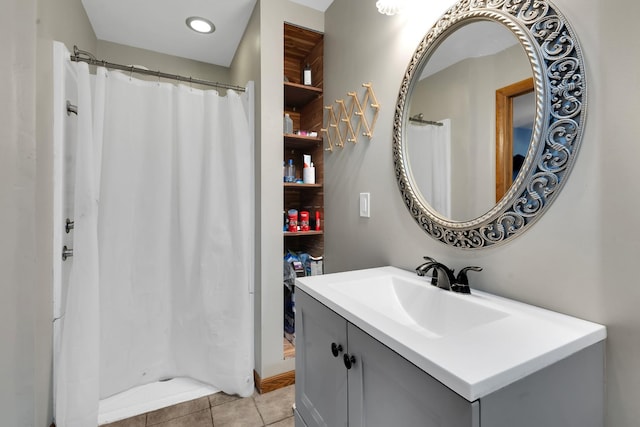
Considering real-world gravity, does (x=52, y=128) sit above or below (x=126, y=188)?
above

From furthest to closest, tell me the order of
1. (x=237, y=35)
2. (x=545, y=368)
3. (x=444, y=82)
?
(x=237, y=35) < (x=444, y=82) < (x=545, y=368)

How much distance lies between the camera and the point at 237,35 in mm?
2158

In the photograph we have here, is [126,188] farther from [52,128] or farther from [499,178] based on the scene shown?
[499,178]

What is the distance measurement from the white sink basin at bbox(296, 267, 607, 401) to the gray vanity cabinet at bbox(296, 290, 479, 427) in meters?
0.03

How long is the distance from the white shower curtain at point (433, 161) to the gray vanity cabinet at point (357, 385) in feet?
2.00

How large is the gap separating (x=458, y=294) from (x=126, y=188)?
181 cm

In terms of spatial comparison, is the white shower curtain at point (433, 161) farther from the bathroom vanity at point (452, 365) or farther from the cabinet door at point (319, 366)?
the cabinet door at point (319, 366)

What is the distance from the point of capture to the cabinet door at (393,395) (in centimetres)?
51

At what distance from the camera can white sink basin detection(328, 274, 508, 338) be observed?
867 millimetres

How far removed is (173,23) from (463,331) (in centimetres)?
258

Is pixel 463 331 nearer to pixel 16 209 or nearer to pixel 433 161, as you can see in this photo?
pixel 433 161

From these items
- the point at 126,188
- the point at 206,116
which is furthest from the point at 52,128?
the point at 206,116

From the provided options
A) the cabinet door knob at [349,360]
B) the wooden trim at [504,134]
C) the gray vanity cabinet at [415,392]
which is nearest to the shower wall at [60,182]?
the gray vanity cabinet at [415,392]

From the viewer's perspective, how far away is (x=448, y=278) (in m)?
0.98
